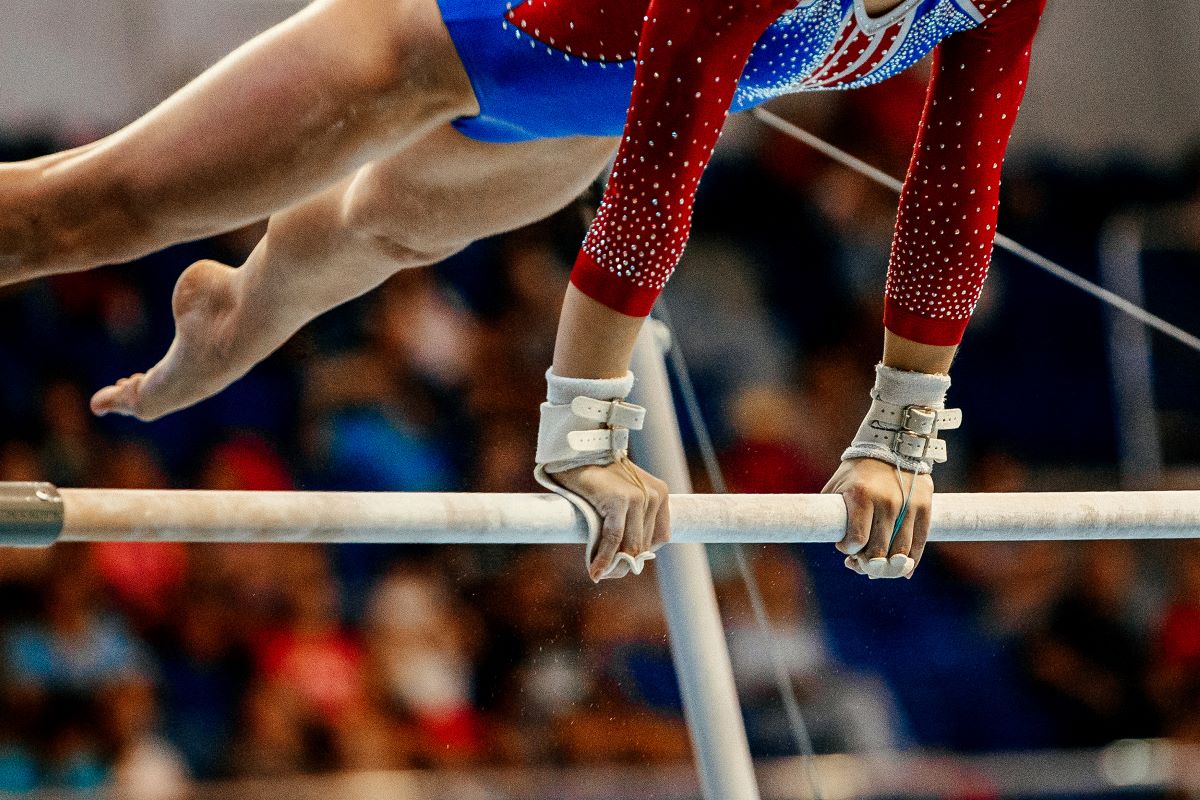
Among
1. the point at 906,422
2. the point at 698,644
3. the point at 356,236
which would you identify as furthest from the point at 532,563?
the point at 906,422

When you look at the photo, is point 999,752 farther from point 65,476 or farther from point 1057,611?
point 65,476

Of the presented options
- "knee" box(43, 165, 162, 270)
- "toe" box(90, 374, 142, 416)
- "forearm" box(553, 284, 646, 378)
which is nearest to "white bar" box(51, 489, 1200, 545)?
"forearm" box(553, 284, 646, 378)

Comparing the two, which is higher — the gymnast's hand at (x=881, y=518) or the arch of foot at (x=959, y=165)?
the arch of foot at (x=959, y=165)

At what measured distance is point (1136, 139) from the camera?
405cm

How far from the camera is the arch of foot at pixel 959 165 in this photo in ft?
3.97

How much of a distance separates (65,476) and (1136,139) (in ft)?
10.1

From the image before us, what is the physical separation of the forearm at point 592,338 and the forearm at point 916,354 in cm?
28

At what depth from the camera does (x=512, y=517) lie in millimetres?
1095

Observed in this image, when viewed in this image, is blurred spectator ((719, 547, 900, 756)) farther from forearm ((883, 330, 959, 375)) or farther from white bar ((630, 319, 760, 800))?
forearm ((883, 330, 959, 375))

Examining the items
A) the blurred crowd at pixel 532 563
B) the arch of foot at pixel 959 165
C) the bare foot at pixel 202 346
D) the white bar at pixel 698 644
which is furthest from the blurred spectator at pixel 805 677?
the arch of foot at pixel 959 165

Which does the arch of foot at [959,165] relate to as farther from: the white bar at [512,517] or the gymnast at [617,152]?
the white bar at [512,517]

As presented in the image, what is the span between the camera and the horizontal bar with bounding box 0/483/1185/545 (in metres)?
0.98

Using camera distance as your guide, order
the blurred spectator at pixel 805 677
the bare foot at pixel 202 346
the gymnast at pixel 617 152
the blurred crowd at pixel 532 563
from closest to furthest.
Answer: the gymnast at pixel 617 152
the bare foot at pixel 202 346
the blurred crowd at pixel 532 563
the blurred spectator at pixel 805 677

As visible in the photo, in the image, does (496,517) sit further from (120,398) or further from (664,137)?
(120,398)
